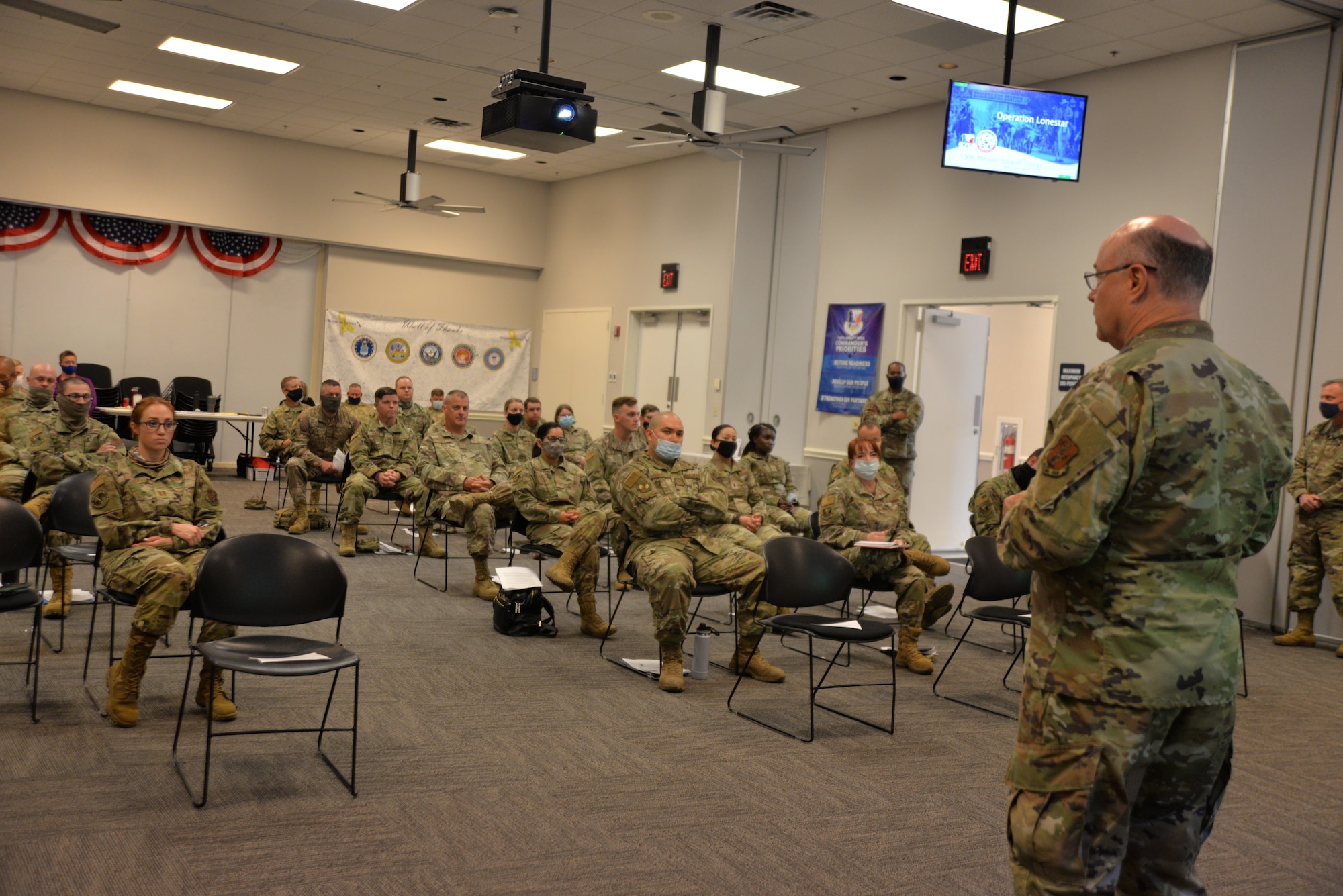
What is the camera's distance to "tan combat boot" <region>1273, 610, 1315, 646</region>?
717 centimetres

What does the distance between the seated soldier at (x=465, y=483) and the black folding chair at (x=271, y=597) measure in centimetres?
313

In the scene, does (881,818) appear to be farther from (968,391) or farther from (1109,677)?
→ (968,391)

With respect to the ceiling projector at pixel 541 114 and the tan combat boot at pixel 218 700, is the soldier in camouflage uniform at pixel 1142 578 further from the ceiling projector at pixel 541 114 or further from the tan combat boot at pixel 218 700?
the ceiling projector at pixel 541 114

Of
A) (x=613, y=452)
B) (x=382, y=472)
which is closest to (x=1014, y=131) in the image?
(x=613, y=452)

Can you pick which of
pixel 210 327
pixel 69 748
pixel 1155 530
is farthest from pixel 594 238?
pixel 1155 530

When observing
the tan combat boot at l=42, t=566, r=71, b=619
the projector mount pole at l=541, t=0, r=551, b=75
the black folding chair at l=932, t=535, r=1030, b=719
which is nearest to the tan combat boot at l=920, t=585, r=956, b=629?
the black folding chair at l=932, t=535, r=1030, b=719

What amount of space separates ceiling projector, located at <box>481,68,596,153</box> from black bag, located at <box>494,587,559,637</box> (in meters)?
2.87

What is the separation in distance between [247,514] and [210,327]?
4513mm

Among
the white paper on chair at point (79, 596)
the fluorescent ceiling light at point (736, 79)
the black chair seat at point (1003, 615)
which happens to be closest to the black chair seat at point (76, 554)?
the white paper on chair at point (79, 596)

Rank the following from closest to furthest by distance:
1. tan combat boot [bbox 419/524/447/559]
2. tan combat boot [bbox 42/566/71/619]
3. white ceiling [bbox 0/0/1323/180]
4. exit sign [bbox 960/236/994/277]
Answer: tan combat boot [bbox 42/566/71/619] < white ceiling [bbox 0/0/1323/180] < tan combat boot [bbox 419/524/447/559] < exit sign [bbox 960/236/994/277]

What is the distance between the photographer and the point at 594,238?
48.0 ft

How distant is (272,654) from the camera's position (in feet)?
12.0

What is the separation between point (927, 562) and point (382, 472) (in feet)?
14.8

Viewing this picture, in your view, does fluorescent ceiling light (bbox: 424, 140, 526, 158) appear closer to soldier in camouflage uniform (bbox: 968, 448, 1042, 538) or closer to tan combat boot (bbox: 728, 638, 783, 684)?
soldier in camouflage uniform (bbox: 968, 448, 1042, 538)
